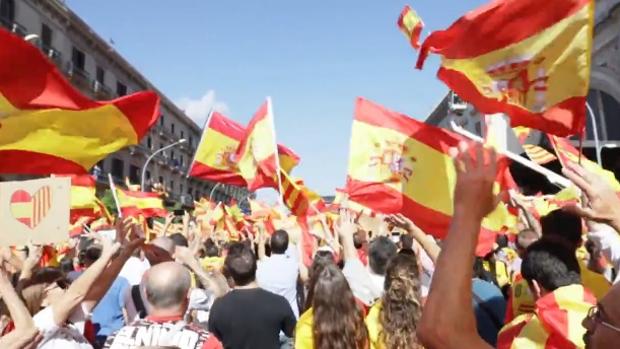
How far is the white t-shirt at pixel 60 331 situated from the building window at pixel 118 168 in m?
47.8

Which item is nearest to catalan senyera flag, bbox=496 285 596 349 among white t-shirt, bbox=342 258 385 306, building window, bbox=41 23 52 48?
white t-shirt, bbox=342 258 385 306

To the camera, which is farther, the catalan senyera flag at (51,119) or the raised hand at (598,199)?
the catalan senyera flag at (51,119)

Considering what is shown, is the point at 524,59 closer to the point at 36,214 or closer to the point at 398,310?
the point at 398,310

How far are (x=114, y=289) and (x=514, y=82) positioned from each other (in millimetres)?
3323

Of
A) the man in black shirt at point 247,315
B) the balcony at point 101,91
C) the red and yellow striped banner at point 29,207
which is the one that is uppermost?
the balcony at point 101,91

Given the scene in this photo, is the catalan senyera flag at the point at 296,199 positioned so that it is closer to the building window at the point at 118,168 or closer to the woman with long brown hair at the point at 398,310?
the woman with long brown hair at the point at 398,310

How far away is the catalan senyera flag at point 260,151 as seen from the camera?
32.2 feet

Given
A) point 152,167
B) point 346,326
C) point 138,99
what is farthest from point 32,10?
point 346,326

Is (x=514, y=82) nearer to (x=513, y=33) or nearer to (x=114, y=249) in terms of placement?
(x=513, y=33)

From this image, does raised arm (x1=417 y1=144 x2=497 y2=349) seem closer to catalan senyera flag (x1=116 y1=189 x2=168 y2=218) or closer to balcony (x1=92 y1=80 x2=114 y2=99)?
catalan senyera flag (x1=116 y1=189 x2=168 y2=218)

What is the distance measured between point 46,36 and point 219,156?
2986 cm

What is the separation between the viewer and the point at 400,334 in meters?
3.77

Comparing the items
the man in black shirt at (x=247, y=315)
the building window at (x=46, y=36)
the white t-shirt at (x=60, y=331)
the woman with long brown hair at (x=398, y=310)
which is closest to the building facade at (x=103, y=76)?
the building window at (x=46, y=36)

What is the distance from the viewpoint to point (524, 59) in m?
4.23
